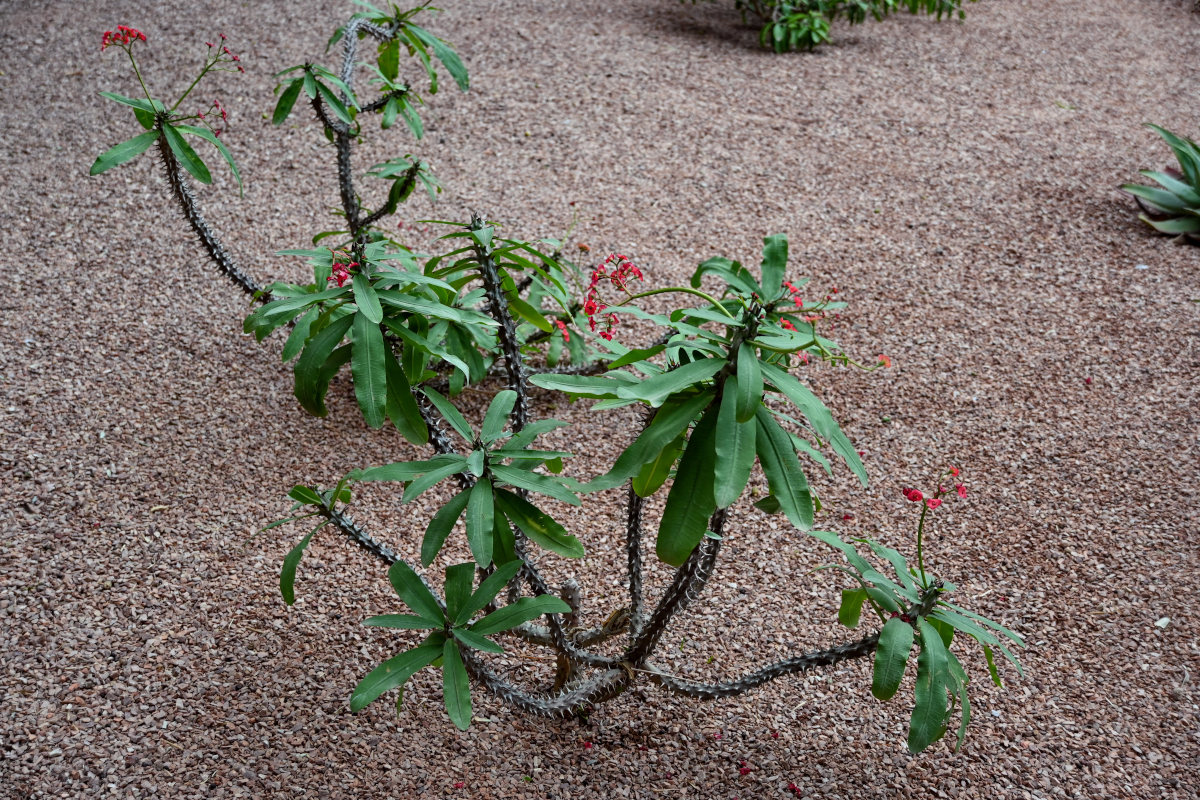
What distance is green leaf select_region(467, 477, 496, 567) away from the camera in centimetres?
152

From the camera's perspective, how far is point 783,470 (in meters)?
1.45

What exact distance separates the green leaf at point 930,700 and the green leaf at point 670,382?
0.64 meters

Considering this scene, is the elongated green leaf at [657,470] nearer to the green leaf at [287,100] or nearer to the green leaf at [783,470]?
the green leaf at [783,470]

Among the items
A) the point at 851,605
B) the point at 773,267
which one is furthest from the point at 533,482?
the point at 851,605

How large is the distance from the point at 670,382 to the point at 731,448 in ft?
0.47

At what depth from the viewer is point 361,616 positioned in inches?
93.0

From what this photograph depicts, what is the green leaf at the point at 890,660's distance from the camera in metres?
1.56

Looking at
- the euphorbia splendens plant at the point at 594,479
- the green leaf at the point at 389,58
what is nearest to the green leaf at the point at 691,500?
the euphorbia splendens plant at the point at 594,479

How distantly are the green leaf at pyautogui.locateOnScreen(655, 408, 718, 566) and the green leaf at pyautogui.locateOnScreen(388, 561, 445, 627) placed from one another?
18.5 inches

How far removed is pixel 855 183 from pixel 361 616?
3252mm

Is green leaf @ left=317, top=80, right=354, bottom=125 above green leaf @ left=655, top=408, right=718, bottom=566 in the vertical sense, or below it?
above

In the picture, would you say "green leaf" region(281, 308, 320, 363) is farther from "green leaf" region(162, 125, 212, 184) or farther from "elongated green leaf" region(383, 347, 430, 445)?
"green leaf" region(162, 125, 212, 184)

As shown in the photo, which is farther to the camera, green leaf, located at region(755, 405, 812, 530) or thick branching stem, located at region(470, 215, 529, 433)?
thick branching stem, located at region(470, 215, 529, 433)

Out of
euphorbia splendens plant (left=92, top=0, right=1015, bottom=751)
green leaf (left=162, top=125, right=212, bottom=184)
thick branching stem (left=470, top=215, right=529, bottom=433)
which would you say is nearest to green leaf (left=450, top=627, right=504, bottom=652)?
euphorbia splendens plant (left=92, top=0, right=1015, bottom=751)
